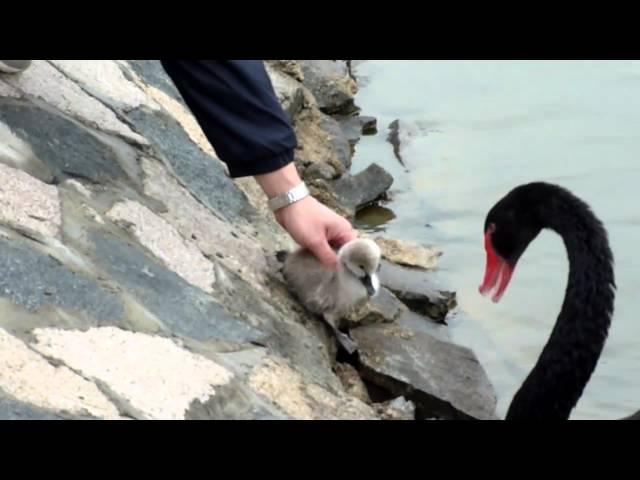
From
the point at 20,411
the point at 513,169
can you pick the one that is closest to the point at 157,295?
the point at 20,411

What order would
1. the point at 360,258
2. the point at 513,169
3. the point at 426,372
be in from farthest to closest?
the point at 513,169
the point at 426,372
the point at 360,258

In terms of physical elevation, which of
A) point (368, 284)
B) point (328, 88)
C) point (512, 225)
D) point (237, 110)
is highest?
point (237, 110)

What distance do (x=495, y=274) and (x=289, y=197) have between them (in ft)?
2.51

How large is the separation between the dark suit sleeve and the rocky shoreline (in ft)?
1.36

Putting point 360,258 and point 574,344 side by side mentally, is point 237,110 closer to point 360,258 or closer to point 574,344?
point 360,258

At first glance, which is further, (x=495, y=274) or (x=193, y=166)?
(x=193, y=166)

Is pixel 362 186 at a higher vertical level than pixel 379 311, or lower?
lower

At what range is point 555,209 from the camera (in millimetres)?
3434

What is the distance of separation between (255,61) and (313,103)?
346cm

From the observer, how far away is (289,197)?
3275 millimetres

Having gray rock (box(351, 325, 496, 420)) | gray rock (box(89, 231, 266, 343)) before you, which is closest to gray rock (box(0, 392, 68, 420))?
gray rock (box(89, 231, 266, 343))

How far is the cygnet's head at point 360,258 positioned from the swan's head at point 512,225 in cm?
36
